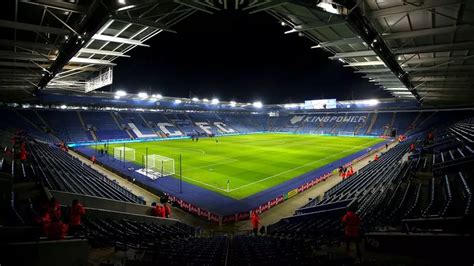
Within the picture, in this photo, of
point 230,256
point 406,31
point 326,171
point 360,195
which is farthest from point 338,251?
point 326,171

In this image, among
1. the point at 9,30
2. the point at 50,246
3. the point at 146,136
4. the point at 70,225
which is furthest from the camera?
the point at 146,136

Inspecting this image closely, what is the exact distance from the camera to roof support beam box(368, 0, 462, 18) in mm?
7875

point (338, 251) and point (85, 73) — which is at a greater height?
point (85, 73)

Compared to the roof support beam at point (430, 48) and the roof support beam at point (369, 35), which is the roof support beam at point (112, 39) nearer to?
the roof support beam at point (369, 35)

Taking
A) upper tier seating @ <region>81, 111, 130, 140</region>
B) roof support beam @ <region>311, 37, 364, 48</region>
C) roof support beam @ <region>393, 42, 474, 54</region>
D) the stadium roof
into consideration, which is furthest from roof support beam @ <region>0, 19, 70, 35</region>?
upper tier seating @ <region>81, 111, 130, 140</region>

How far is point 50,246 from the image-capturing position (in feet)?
18.2

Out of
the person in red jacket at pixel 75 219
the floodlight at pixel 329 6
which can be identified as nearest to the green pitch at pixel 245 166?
the person in red jacket at pixel 75 219

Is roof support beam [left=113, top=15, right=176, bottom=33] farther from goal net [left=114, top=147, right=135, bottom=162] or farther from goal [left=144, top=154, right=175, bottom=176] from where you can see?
goal net [left=114, top=147, right=135, bottom=162]

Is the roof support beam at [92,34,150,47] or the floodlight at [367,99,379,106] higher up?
the floodlight at [367,99,379,106]

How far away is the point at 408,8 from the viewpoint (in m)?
8.50

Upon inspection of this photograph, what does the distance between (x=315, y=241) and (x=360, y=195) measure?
22.3ft

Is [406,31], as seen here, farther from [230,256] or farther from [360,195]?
[230,256]

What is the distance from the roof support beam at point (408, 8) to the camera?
788 centimetres

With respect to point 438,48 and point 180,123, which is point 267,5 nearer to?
point 438,48
